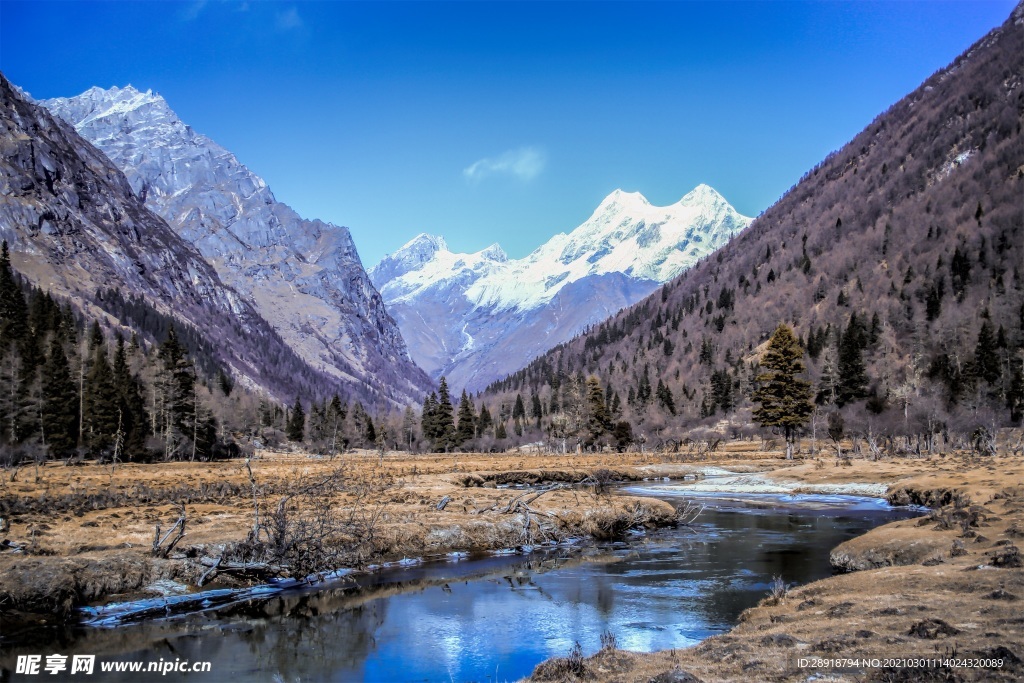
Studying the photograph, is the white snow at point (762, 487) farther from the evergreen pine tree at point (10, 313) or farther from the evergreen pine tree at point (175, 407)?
the evergreen pine tree at point (10, 313)

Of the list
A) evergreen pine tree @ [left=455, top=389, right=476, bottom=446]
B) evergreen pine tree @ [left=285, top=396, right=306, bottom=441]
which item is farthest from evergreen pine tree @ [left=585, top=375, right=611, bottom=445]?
evergreen pine tree @ [left=285, top=396, right=306, bottom=441]

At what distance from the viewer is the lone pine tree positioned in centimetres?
8569

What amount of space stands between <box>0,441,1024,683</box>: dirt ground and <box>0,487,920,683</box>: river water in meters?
2.37

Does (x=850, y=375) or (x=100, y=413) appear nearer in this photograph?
(x=100, y=413)

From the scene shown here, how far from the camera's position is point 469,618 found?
904 inches

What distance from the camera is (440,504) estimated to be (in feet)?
138

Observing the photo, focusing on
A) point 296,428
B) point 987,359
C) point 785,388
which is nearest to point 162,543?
point 785,388

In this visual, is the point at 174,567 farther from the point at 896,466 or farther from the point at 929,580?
the point at 896,466

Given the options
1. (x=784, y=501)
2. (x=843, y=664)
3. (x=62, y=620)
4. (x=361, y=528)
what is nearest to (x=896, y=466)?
(x=784, y=501)

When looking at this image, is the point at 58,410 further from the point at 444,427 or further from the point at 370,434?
the point at 370,434

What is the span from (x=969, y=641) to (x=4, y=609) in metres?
26.5

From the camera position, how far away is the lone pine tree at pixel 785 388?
85.7 meters

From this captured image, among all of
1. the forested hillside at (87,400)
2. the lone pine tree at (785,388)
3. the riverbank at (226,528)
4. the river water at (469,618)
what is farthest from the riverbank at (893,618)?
the forested hillside at (87,400)

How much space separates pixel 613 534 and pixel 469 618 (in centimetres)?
1929
